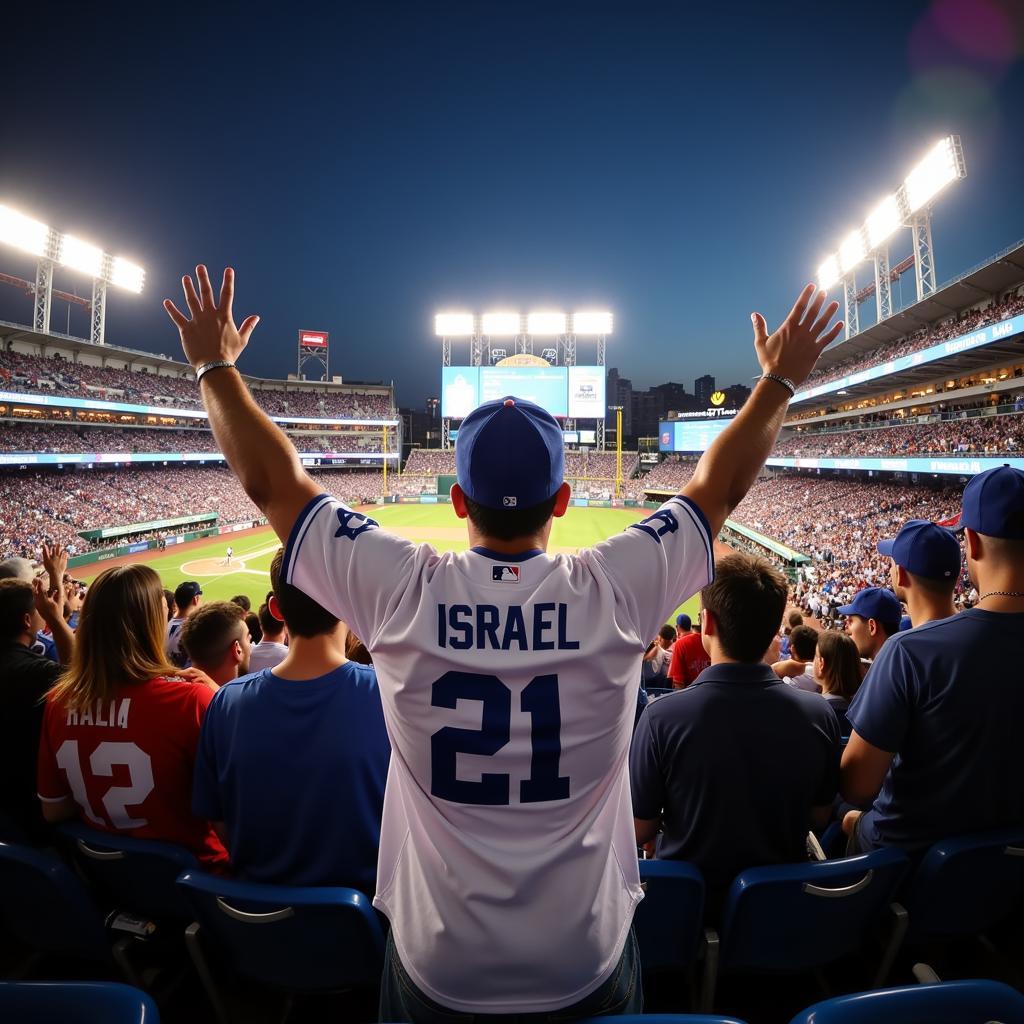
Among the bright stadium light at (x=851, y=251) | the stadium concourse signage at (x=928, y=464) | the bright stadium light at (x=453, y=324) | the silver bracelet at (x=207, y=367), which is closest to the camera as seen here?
the silver bracelet at (x=207, y=367)

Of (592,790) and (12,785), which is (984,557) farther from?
(12,785)

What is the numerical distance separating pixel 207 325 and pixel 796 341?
7.38 feet

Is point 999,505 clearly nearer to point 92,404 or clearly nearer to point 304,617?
point 304,617

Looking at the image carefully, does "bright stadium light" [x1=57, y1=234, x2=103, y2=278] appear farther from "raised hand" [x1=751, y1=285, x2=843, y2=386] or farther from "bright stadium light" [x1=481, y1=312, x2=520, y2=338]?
"raised hand" [x1=751, y1=285, x2=843, y2=386]

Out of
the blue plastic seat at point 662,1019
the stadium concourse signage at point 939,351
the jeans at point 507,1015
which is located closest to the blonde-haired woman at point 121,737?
the jeans at point 507,1015

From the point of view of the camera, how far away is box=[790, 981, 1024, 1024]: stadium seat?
4.34ft

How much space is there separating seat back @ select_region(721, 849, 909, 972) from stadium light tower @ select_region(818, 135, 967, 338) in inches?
→ 1521

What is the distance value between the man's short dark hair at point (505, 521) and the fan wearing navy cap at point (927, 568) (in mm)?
2601

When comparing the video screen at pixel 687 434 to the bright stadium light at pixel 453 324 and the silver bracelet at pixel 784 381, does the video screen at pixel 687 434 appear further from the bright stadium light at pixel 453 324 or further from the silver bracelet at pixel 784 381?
the silver bracelet at pixel 784 381

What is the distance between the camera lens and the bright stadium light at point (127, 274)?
1735 inches

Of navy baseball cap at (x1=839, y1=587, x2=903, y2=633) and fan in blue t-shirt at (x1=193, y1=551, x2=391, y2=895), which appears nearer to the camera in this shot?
fan in blue t-shirt at (x1=193, y1=551, x2=391, y2=895)

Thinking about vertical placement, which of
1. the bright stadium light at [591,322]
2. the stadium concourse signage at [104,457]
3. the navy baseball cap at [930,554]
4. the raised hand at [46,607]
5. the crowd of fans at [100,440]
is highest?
the bright stadium light at [591,322]

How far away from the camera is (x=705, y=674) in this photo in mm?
2408

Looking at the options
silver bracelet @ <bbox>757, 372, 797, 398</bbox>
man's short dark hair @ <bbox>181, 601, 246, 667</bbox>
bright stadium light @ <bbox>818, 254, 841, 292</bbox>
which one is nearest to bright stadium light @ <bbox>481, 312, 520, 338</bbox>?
bright stadium light @ <bbox>818, 254, 841, 292</bbox>
